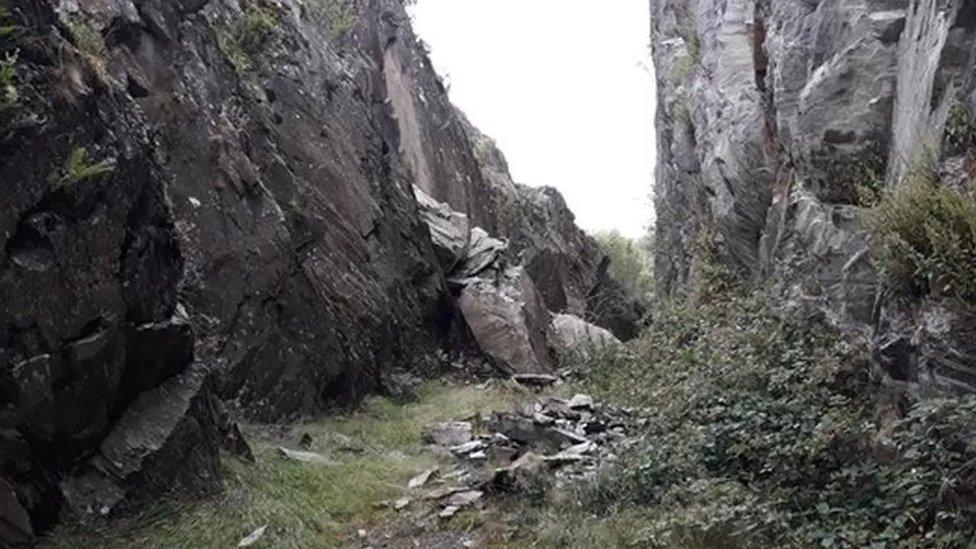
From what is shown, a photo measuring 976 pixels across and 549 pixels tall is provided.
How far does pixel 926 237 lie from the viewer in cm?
570

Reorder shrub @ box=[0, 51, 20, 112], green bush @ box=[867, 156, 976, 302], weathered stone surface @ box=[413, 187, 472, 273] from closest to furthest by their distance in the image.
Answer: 1. green bush @ box=[867, 156, 976, 302]
2. shrub @ box=[0, 51, 20, 112]
3. weathered stone surface @ box=[413, 187, 472, 273]

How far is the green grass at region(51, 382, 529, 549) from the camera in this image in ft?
19.6

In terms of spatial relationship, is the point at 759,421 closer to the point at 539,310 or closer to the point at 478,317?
the point at 478,317

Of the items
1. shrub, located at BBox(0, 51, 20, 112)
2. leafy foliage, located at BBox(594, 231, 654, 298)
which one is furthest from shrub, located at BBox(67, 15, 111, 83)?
leafy foliage, located at BBox(594, 231, 654, 298)

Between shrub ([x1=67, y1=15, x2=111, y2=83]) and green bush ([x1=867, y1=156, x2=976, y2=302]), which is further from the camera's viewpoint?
shrub ([x1=67, y1=15, x2=111, y2=83])

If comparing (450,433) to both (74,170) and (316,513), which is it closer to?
(316,513)

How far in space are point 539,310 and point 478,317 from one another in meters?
2.16

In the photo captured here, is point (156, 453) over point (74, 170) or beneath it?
beneath

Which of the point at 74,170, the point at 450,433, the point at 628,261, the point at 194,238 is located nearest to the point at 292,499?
the point at 74,170

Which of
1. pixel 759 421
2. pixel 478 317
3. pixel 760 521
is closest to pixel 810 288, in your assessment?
pixel 759 421

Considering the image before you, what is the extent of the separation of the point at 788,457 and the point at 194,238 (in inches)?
284

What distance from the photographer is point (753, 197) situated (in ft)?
41.1

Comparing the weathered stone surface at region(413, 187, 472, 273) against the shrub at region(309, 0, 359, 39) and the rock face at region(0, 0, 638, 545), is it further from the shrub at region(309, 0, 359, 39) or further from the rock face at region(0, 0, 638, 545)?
the shrub at region(309, 0, 359, 39)

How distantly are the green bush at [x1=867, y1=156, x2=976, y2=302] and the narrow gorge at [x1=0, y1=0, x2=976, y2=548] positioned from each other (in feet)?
0.08
